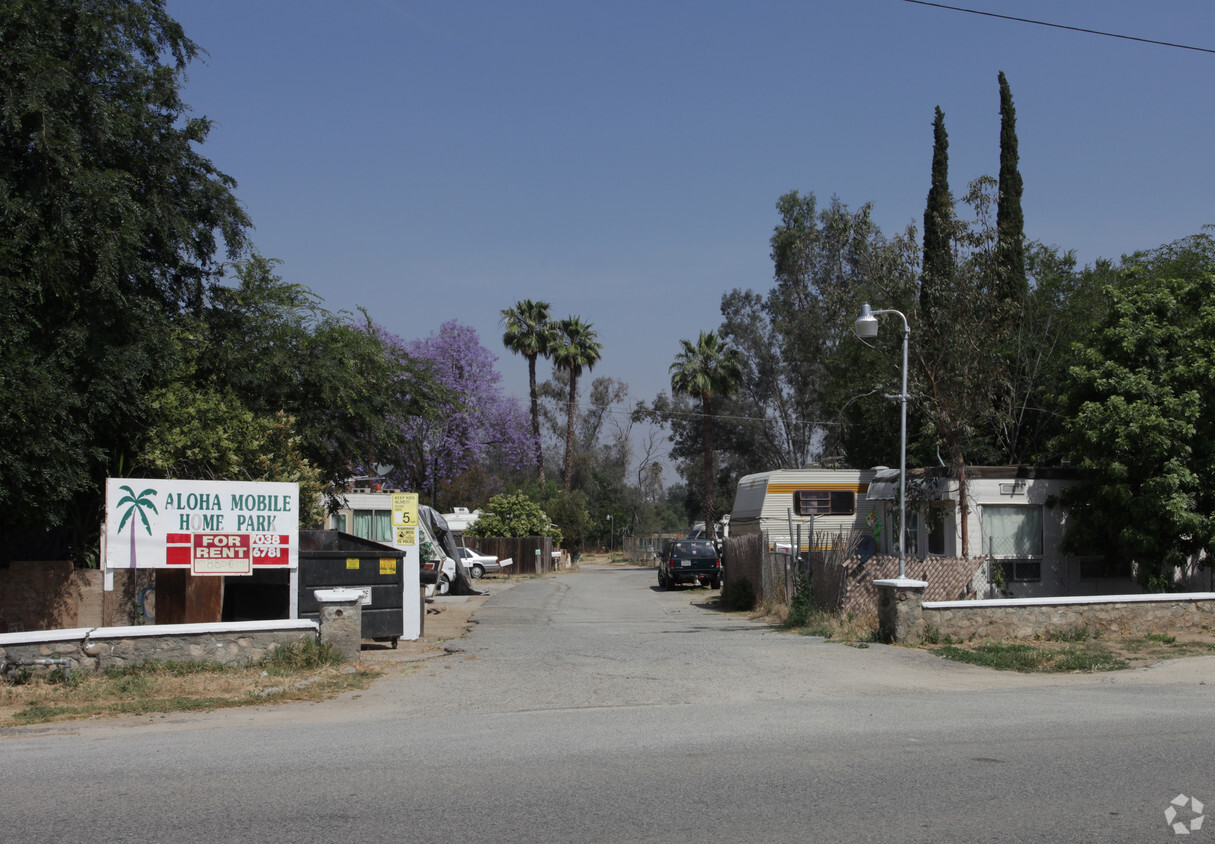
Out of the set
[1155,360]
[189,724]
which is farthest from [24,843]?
[1155,360]

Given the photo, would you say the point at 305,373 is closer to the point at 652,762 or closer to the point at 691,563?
the point at 652,762

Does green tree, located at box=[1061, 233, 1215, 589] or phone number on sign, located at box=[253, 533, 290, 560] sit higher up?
green tree, located at box=[1061, 233, 1215, 589]

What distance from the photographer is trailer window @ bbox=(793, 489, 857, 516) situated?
2803 cm

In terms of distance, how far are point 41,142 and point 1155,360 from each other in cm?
1982

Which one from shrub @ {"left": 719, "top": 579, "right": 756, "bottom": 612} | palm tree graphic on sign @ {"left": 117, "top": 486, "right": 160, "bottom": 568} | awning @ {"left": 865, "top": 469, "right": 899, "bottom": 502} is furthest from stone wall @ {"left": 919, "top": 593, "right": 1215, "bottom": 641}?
palm tree graphic on sign @ {"left": 117, "top": 486, "right": 160, "bottom": 568}

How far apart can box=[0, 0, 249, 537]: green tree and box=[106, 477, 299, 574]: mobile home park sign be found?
1.38 metres

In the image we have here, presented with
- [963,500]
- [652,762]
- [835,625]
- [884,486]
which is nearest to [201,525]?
[652,762]

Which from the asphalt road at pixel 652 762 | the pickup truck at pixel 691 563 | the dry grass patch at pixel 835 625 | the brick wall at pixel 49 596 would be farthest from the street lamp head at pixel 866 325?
the pickup truck at pixel 691 563

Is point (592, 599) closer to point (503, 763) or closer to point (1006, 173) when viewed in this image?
point (1006, 173)

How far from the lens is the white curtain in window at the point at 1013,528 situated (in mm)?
21859

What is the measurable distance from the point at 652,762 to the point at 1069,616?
10.6 metres

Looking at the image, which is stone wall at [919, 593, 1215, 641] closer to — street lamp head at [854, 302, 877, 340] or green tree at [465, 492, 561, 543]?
street lamp head at [854, 302, 877, 340]

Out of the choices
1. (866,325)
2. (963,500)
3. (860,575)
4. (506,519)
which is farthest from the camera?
(506,519)

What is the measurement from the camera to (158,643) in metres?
11.3
